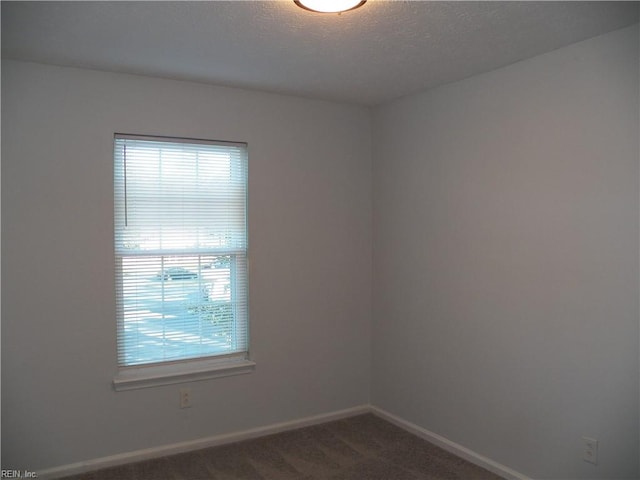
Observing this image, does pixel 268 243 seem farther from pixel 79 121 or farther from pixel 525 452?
pixel 525 452

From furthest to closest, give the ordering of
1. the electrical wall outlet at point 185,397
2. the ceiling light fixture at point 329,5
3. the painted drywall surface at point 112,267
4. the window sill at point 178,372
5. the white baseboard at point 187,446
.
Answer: the electrical wall outlet at point 185,397 < the window sill at point 178,372 < the white baseboard at point 187,446 < the painted drywall surface at point 112,267 < the ceiling light fixture at point 329,5

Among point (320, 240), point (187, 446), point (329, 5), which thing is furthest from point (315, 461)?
point (329, 5)

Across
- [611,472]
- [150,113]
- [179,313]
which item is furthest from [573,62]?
[179,313]

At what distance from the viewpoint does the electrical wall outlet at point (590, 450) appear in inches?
101

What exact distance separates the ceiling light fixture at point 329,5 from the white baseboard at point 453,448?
260cm

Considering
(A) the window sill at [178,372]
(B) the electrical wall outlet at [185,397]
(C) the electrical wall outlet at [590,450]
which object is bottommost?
(C) the electrical wall outlet at [590,450]

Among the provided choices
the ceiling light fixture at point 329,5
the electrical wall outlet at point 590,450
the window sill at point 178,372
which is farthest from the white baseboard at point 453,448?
the ceiling light fixture at point 329,5

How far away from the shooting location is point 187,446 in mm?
3342

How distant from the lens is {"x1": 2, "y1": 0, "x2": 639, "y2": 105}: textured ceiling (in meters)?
2.20

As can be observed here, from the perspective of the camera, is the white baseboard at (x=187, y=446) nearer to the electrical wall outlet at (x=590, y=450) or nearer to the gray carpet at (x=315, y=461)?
the gray carpet at (x=315, y=461)

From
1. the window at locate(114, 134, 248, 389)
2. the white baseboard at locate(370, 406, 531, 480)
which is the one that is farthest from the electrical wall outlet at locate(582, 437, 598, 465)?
the window at locate(114, 134, 248, 389)

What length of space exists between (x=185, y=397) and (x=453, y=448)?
1752 mm

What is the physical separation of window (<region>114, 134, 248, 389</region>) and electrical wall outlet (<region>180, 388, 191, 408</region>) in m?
0.11

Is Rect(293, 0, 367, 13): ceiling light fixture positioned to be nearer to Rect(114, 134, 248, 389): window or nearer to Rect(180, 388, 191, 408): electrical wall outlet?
Rect(114, 134, 248, 389): window
